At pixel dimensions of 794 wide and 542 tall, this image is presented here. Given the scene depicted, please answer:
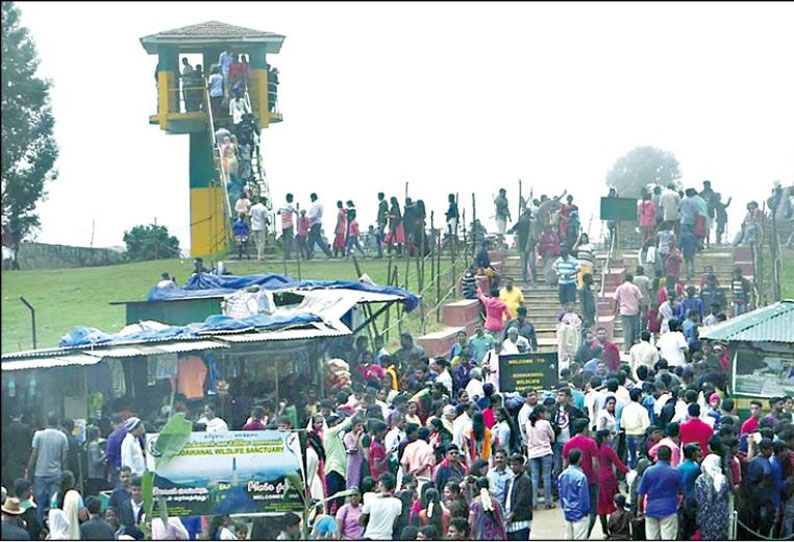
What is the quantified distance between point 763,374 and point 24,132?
7.66m

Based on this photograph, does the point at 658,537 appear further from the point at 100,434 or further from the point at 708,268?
the point at 708,268

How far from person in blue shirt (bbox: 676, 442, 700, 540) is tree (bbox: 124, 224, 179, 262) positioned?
52.8 ft

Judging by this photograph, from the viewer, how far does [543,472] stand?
14016 mm

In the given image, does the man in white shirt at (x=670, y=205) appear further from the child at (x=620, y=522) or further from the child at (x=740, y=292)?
the child at (x=620, y=522)

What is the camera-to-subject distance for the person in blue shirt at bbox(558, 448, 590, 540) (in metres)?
12.3

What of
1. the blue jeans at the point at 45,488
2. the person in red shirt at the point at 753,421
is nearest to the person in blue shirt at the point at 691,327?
the person in red shirt at the point at 753,421

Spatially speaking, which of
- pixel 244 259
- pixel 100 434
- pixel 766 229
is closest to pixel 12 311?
pixel 244 259

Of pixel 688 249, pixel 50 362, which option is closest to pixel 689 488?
pixel 50 362

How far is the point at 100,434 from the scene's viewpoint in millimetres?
14078

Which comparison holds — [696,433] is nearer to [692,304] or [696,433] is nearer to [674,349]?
Answer: [674,349]

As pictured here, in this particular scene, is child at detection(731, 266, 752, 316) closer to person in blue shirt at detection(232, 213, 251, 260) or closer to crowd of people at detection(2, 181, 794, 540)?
crowd of people at detection(2, 181, 794, 540)

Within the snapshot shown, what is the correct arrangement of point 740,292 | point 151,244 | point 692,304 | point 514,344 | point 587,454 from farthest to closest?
point 151,244
point 740,292
point 692,304
point 514,344
point 587,454

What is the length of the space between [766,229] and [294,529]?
1328cm

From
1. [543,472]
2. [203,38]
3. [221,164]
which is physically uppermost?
[203,38]
